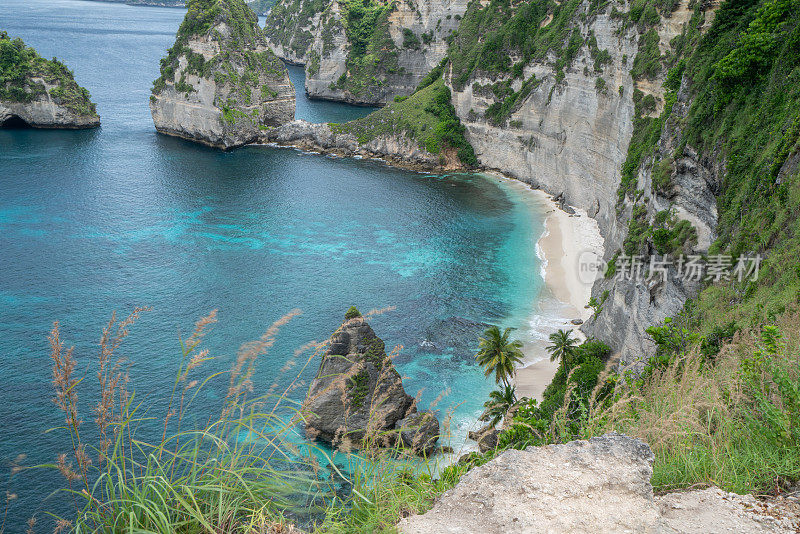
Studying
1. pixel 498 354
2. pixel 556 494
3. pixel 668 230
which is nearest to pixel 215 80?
pixel 498 354

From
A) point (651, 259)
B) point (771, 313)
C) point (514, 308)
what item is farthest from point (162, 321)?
point (771, 313)

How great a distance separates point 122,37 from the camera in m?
176

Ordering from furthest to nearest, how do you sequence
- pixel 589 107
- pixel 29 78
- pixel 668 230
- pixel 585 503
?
pixel 29 78
pixel 589 107
pixel 668 230
pixel 585 503

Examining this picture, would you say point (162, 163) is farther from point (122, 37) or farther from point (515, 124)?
point (122, 37)

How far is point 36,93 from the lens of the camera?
91.8 m

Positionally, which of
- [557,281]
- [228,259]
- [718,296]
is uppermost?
[718,296]

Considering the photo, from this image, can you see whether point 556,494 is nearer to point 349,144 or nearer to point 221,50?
point 349,144

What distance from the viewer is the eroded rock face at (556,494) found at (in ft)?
20.2

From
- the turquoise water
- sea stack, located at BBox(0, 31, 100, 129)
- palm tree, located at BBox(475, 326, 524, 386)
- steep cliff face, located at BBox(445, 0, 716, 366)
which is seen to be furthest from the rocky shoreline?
palm tree, located at BBox(475, 326, 524, 386)

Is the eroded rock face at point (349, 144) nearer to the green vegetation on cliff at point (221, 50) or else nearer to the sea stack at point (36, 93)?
the green vegetation on cliff at point (221, 50)

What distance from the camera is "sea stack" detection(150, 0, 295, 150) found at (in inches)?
3541

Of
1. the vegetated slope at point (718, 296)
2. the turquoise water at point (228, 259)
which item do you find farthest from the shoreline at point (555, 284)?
the vegetated slope at point (718, 296)

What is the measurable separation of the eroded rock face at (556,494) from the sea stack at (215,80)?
90338 mm

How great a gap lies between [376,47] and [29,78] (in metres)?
61.5
